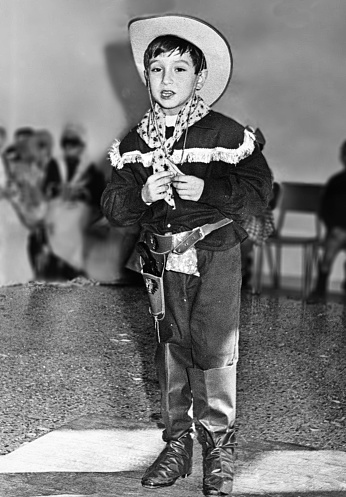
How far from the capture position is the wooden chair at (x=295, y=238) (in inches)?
299

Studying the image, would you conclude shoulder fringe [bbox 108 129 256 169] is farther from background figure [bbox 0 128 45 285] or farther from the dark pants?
background figure [bbox 0 128 45 285]

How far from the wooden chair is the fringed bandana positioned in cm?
472

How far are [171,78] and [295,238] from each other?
Answer: 4908mm

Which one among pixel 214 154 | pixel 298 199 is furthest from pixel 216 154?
pixel 298 199

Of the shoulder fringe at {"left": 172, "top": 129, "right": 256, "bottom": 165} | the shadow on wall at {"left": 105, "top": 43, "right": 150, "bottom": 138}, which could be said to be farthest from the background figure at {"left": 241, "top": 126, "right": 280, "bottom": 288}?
the shoulder fringe at {"left": 172, "top": 129, "right": 256, "bottom": 165}

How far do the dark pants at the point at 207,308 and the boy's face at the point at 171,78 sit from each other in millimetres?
478

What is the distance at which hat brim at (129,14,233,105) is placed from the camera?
112 inches

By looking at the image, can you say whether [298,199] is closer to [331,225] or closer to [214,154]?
[331,225]

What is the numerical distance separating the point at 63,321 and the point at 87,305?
59 cm

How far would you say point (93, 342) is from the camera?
536 centimetres

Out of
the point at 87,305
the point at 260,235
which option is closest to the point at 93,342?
the point at 87,305

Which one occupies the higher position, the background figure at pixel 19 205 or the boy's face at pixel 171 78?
the boy's face at pixel 171 78

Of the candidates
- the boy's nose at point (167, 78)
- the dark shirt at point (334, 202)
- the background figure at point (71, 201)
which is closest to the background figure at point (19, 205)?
the background figure at point (71, 201)

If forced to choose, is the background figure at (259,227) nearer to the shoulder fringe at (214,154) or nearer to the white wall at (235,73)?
the white wall at (235,73)
